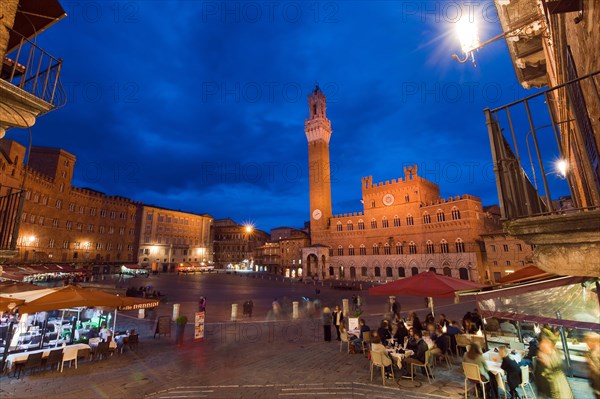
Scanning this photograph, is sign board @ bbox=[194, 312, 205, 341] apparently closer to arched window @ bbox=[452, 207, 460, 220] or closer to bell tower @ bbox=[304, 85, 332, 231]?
arched window @ bbox=[452, 207, 460, 220]

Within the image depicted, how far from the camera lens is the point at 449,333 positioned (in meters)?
9.77

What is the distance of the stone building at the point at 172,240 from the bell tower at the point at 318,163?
115ft

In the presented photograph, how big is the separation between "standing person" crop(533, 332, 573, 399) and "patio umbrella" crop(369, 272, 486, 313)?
383 centimetres

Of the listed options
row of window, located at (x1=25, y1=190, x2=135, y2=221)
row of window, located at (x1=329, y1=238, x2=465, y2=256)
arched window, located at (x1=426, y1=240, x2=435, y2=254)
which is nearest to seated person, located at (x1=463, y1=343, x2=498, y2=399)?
row of window, located at (x1=329, y1=238, x2=465, y2=256)

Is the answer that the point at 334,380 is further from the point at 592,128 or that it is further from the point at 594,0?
the point at 594,0

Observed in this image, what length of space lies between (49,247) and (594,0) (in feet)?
199

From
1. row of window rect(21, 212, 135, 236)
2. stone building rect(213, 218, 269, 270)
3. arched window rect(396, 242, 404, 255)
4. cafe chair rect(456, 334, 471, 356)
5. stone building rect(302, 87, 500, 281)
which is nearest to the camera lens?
cafe chair rect(456, 334, 471, 356)

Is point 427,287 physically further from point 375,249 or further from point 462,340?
point 375,249

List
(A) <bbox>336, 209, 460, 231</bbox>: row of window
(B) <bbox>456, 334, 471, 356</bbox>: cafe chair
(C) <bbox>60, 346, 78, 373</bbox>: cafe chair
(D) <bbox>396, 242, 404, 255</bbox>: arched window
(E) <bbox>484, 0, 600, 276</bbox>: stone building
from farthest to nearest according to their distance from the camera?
(D) <bbox>396, 242, 404, 255</bbox>: arched window
(A) <bbox>336, 209, 460, 231</bbox>: row of window
(B) <bbox>456, 334, 471, 356</bbox>: cafe chair
(C) <bbox>60, 346, 78, 373</bbox>: cafe chair
(E) <bbox>484, 0, 600, 276</bbox>: stone building

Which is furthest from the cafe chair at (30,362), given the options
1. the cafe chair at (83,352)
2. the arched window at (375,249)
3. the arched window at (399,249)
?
the arched window at (375,249)

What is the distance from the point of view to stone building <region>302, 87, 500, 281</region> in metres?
42.1

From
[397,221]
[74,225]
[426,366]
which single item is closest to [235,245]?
[74,225]

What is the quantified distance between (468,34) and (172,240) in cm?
7852

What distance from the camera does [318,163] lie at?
63.5 meters
